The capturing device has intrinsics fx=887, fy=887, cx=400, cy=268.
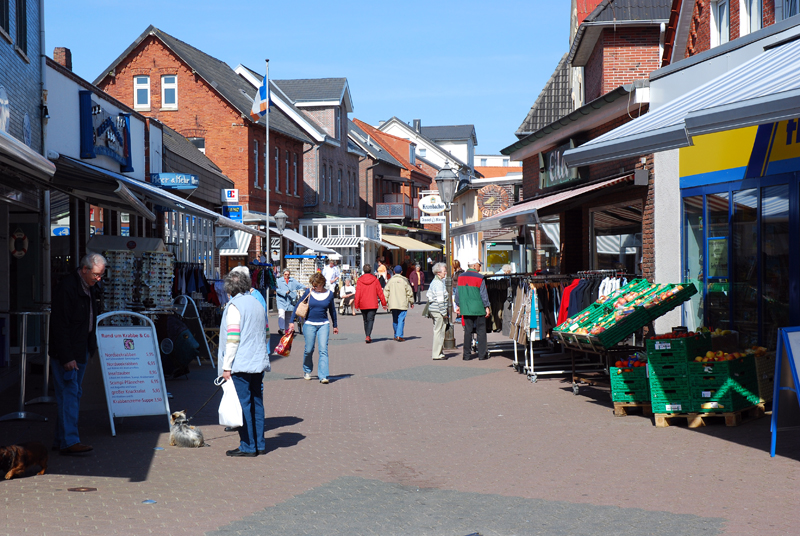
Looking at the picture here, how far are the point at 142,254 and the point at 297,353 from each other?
243 inches

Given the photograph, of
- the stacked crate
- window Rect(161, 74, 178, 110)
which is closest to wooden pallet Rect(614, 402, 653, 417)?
the stacked crate

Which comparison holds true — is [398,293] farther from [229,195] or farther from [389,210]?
[389,210]

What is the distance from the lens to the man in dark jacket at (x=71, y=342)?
26.0 feet

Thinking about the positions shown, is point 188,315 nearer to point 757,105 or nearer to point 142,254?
point 142,254

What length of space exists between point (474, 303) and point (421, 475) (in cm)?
848

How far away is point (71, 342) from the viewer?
8.04 m

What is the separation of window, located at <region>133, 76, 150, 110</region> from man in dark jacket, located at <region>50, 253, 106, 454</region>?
31277mm

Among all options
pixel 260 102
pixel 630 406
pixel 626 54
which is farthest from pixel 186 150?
pixel 630 406

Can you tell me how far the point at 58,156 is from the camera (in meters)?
14.7

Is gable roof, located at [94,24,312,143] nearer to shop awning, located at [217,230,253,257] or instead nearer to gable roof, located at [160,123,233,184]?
gable roof, located at [160,123,233,184]

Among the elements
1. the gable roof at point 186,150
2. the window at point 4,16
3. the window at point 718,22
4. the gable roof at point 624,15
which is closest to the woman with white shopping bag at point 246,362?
the window at point 4,16

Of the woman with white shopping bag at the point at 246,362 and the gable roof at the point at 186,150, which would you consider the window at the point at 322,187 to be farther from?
the woman with white shopping bag at the point at 246,362

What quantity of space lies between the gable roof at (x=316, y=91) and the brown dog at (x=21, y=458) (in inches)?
1686

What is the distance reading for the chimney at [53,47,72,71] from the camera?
2288cm
